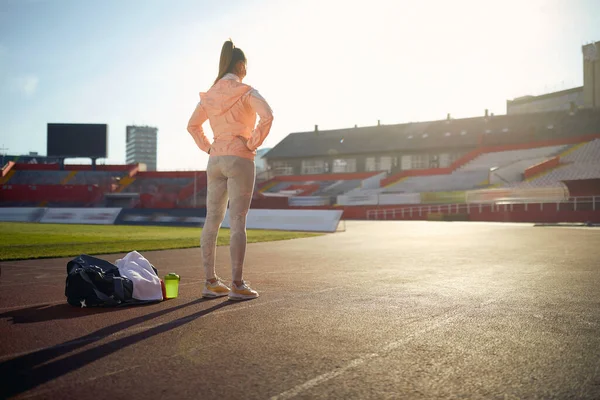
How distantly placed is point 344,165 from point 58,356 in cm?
6747

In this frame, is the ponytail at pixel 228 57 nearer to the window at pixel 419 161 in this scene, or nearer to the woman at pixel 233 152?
the woman at pixel 233 152

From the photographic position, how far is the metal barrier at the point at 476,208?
1348 inches

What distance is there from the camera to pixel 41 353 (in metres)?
3.27

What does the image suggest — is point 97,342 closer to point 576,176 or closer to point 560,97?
point 576,176

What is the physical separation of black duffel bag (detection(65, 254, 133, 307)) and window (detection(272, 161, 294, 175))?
226 ft

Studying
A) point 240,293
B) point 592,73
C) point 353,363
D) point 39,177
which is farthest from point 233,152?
point 592,73

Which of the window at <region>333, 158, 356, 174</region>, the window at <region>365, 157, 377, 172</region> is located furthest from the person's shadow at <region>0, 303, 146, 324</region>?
the window at <region>333, 158, 356, 174</region>

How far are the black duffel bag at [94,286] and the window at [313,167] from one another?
219ft

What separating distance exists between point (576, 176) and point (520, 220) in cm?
643

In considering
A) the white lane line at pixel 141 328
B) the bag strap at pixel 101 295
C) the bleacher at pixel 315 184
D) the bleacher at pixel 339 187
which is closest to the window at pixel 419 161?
the bleacher at pixel 315 184

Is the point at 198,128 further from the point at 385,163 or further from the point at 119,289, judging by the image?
the point at 385,163

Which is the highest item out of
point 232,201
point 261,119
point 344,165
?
point 344,165

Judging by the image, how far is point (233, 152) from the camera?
5453 mm

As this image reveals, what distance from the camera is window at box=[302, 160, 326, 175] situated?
72.1m
